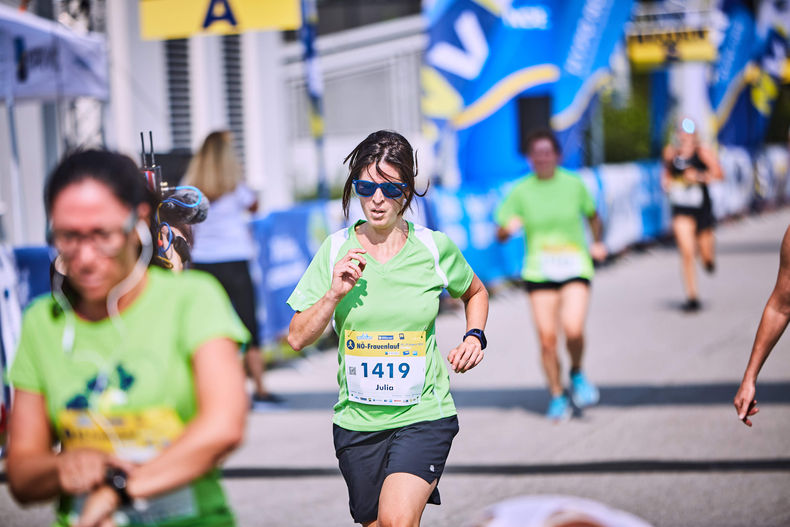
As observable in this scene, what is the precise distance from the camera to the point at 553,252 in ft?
25.9

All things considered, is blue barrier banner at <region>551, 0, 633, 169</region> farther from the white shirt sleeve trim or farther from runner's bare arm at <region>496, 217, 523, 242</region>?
the white shirt sleeve trim

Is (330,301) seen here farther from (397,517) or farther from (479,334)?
(397,517)

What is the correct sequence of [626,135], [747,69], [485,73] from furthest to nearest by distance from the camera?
[747,69]
[626,135]
[485,73]

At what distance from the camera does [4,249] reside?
283 inches

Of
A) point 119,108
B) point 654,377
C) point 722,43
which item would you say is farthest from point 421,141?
point 654,377

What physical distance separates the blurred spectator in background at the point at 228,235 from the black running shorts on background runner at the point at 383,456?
14.4 feet

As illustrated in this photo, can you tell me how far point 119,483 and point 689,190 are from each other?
1126cm

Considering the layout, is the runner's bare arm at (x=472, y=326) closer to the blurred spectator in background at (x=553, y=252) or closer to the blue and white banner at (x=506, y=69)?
the blurred spectator in background at (x=553, y=252)

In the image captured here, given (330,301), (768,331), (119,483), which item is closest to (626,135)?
(768,331)

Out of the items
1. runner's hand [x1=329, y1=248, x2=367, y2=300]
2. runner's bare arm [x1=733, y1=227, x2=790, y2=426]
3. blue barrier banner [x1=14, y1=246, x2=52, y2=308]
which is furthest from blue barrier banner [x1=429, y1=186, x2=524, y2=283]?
runner's hand [x1=329, y1=248, x2=367, y2=300]

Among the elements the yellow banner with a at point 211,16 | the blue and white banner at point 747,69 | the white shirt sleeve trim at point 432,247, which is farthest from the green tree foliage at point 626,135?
the white shirt sleeve trim at point 432,247

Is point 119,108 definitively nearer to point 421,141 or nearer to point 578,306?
point 578,306

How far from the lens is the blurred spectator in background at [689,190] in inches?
497

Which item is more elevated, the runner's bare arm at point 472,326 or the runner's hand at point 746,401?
the runner's bare arm at point 472,326
